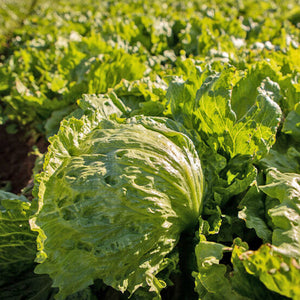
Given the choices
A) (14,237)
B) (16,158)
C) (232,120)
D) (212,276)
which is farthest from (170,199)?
(16,158)

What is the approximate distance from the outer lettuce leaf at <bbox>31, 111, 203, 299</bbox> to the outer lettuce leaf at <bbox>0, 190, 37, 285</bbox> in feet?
1.23

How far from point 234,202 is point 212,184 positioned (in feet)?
0.77

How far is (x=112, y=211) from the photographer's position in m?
1.69

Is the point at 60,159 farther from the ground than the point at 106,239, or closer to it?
farther from the ground

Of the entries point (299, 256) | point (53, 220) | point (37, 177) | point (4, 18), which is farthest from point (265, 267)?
point (4, 18)

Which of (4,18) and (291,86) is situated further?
(4,18)

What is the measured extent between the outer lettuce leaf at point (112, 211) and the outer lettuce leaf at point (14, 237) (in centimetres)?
37

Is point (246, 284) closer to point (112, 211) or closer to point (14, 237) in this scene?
point (112, 211)

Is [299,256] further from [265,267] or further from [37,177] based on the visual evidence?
[37,177]

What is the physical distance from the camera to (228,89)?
2105mm

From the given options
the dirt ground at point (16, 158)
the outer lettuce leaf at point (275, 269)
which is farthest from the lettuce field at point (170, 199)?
the dirt ground at point (16, 158)

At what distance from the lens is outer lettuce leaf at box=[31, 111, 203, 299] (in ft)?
5.54

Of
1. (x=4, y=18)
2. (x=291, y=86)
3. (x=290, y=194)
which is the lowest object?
(x=4, y=18)

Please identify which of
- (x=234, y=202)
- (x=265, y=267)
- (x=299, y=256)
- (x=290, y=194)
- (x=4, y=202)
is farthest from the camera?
(x=234, y=202)
